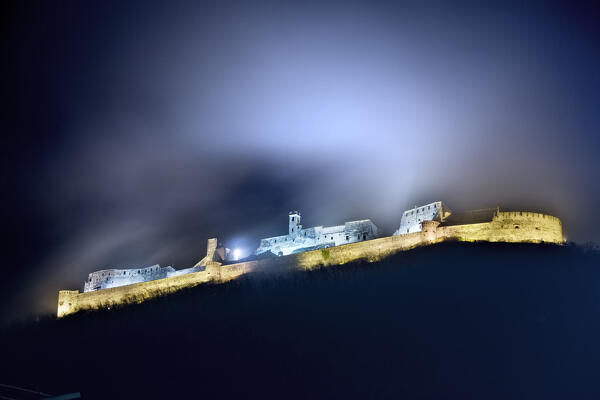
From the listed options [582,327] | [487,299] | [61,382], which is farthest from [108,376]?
[582,327]

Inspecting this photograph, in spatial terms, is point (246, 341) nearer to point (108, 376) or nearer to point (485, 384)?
point (108, 376)

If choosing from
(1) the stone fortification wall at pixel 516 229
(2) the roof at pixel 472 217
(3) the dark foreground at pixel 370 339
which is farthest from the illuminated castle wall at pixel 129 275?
(1) the stone fortification wall at pixel 516 229

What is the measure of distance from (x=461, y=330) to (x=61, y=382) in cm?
2254

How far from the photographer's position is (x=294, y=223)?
5791cm

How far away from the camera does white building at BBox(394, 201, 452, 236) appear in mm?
46719

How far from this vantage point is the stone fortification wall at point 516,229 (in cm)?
3956

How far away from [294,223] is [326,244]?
5.36 meters

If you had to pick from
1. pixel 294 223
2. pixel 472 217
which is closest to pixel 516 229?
pixel 472 217

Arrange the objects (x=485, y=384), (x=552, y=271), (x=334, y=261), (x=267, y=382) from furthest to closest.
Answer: (x=334, y=261) < (x=552, y=271) < (x=267, y=382) < (x=485, y=384)

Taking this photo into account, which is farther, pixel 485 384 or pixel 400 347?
pixel 400 347

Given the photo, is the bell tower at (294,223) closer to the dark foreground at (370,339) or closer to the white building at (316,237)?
the white building at (316,237)

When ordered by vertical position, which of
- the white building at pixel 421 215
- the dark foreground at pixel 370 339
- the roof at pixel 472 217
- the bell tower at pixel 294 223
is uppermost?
the bell tower at pixel 294 223

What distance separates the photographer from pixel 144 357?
104ft

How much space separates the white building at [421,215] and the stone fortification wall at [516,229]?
4543 mm
